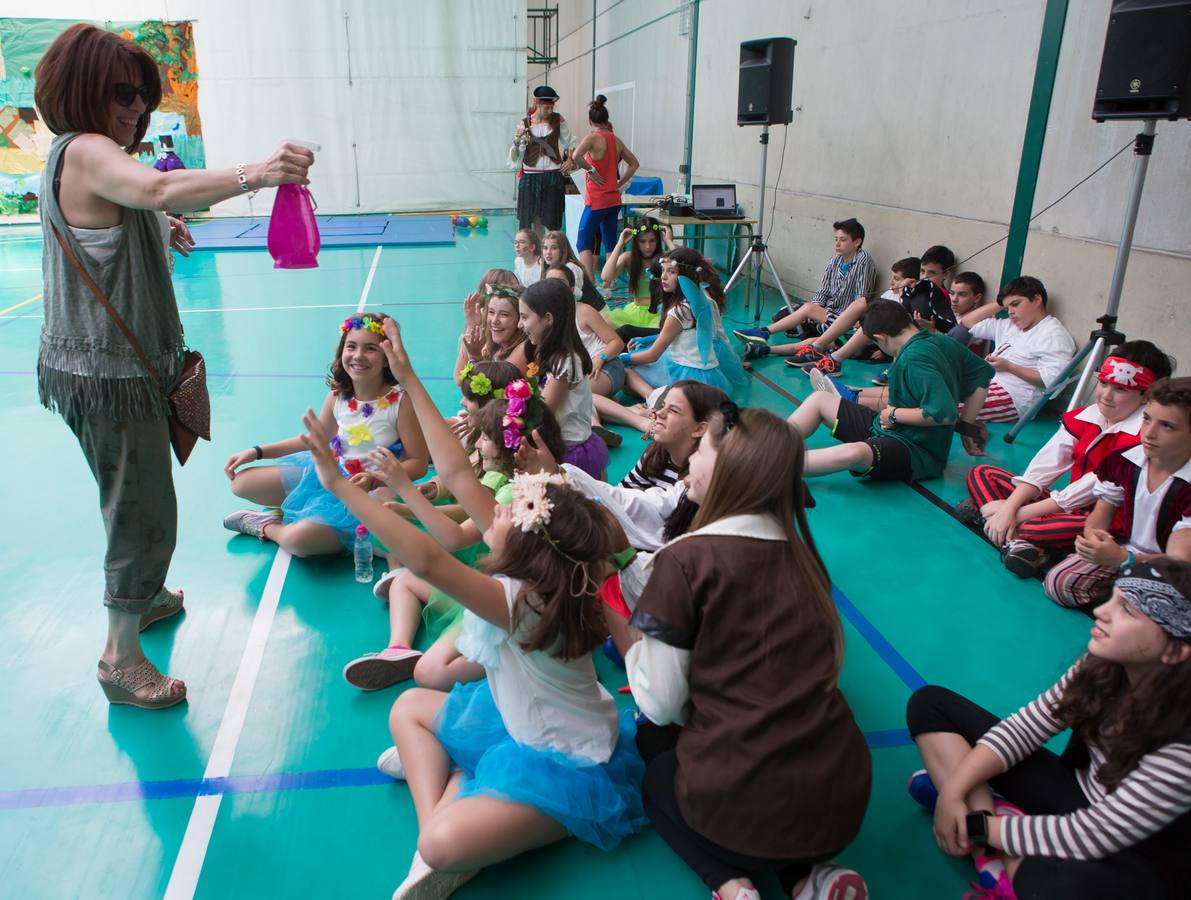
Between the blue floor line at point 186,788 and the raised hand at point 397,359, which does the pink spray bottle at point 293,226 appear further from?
the blue floor line at point 186,788

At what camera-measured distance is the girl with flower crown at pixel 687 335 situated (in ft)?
16.9

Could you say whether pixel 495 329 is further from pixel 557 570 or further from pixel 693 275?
pixel 557 570

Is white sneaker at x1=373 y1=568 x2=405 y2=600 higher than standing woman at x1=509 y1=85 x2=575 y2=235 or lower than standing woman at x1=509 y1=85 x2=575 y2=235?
lower

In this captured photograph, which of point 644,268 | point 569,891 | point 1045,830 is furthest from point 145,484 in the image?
point 644,268

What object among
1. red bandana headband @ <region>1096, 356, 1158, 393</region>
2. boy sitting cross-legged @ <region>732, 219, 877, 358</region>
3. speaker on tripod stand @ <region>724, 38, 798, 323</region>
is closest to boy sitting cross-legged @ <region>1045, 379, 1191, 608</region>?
red bandana headband @ <region>1096, 356, 1158, 393</region>

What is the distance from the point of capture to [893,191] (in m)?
7.08

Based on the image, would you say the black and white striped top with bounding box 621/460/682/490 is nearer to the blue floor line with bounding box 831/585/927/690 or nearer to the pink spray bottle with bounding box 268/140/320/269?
the blue floor line with bounding box 831/585/927/690

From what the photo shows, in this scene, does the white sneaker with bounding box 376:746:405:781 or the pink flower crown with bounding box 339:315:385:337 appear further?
the pink flower crown with bounding box 339:315:385:337

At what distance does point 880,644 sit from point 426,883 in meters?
1.75

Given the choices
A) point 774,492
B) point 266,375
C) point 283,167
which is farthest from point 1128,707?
point 266,375

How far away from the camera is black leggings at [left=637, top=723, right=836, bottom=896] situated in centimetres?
184

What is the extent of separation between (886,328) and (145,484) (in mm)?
3466

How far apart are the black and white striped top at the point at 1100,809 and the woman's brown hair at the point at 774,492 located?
542mm

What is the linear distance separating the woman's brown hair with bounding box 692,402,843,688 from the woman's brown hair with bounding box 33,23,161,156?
5.86ft
